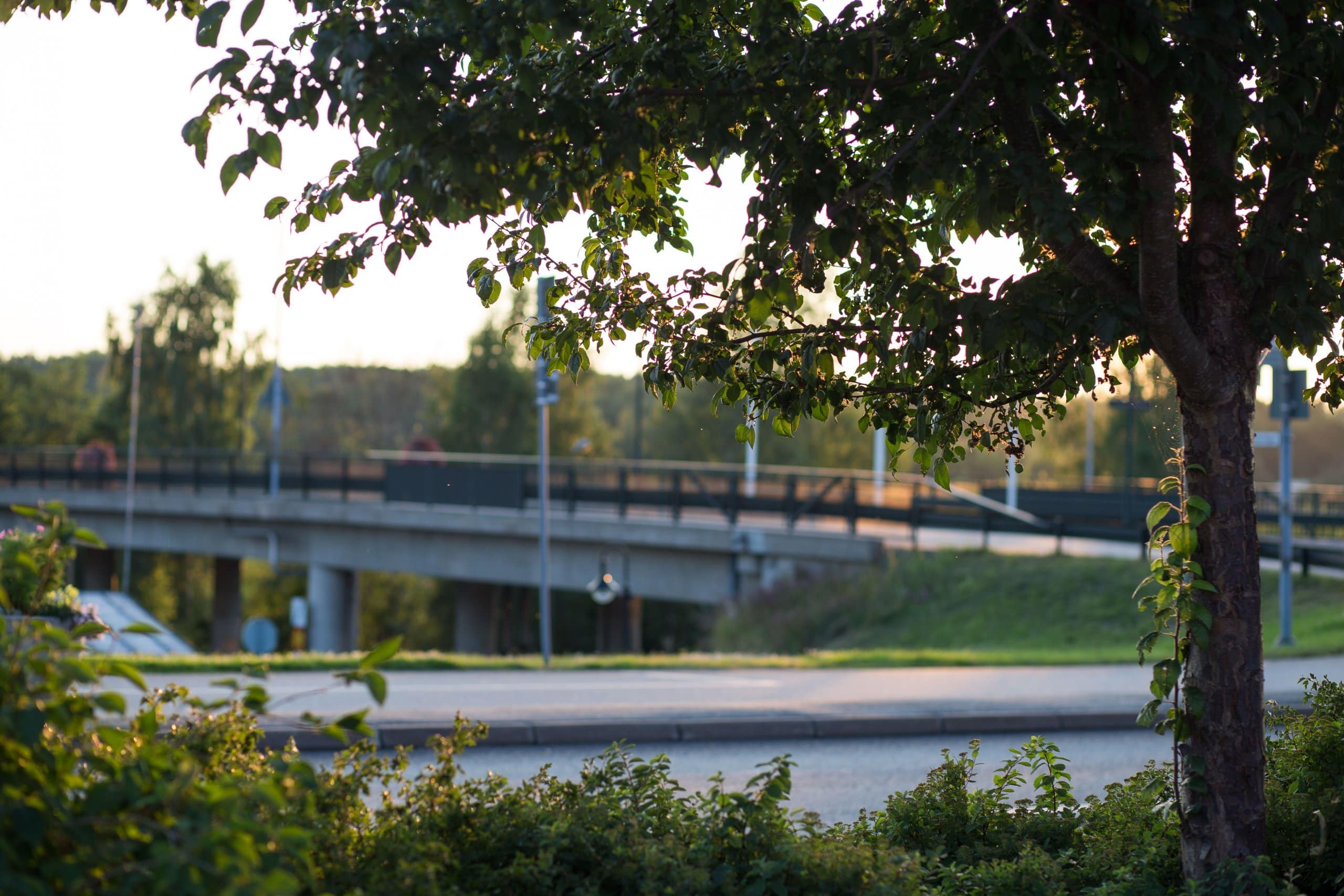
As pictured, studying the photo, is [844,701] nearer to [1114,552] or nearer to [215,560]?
[1114,552]

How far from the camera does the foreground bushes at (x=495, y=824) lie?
2029 millimetres

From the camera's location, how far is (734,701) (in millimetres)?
11422

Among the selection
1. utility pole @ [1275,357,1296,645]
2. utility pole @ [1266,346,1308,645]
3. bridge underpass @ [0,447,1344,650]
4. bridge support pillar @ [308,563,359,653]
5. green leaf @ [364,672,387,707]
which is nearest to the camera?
green leaf @ [364,672,387,707]

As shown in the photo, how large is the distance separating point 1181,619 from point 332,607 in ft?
106

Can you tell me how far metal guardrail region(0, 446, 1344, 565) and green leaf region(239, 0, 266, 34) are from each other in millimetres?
14963

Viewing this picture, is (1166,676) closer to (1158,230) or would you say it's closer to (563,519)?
(1158,230)

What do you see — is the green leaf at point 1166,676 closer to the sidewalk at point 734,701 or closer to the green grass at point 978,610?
the sidewalk at point 734,701

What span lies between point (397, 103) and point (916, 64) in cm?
156

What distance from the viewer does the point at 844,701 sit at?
35.2 ft

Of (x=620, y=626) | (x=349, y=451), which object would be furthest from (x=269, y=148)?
(x=349, y=451)

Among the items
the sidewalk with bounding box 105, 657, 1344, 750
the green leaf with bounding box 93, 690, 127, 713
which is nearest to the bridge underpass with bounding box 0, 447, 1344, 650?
the sidewalk with bounding box 105, 657, 1344, 750

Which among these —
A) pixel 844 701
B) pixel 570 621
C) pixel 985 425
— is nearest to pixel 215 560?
pixel 570 621

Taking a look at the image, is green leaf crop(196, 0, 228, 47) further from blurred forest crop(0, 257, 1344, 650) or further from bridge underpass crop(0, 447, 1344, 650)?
blurred forest crop(0, 257, 1344, 650)

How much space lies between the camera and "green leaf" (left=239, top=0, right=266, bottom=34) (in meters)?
2.96
